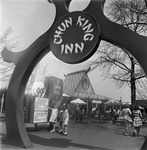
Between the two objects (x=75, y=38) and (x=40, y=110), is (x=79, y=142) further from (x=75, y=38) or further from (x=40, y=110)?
(x=75, y=38)

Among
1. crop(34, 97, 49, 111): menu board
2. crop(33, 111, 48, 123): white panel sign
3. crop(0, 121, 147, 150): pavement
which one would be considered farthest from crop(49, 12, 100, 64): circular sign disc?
crop(33, 111, 48, 123): white panel sign

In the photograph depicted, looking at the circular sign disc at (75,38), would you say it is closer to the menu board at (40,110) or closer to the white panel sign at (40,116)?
the menu board at (40,110)

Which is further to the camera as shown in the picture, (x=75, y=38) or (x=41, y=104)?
(x=41, y=104)

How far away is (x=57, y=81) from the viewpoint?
13781 mm

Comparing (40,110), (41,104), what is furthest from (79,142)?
(41,104)

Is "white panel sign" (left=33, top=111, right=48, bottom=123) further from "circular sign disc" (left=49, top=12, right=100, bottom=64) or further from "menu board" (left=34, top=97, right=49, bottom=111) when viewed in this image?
"circular sign disc" (left=49, top=12, right=100, bottom=64)

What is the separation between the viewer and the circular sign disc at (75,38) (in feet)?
20.8

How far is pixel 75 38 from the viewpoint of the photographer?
21.4ft

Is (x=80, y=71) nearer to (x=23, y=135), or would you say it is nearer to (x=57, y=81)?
(x=57, y=81)

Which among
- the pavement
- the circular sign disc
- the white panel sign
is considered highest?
the circular sign disc

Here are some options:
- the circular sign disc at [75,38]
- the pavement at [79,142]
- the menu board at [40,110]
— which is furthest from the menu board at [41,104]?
the circular sign disc at [75,38]

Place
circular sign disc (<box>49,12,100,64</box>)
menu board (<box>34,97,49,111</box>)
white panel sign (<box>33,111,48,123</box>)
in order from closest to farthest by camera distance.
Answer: circular sign disc (<box>49,12,100,64</box>)
white panel sign (<box>33,111,48,123</box>)
menu board (<box>34,97,49,111</box>)

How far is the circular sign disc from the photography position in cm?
634

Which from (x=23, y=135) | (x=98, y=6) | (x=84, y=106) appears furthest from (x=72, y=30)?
(x=84, y=106)
